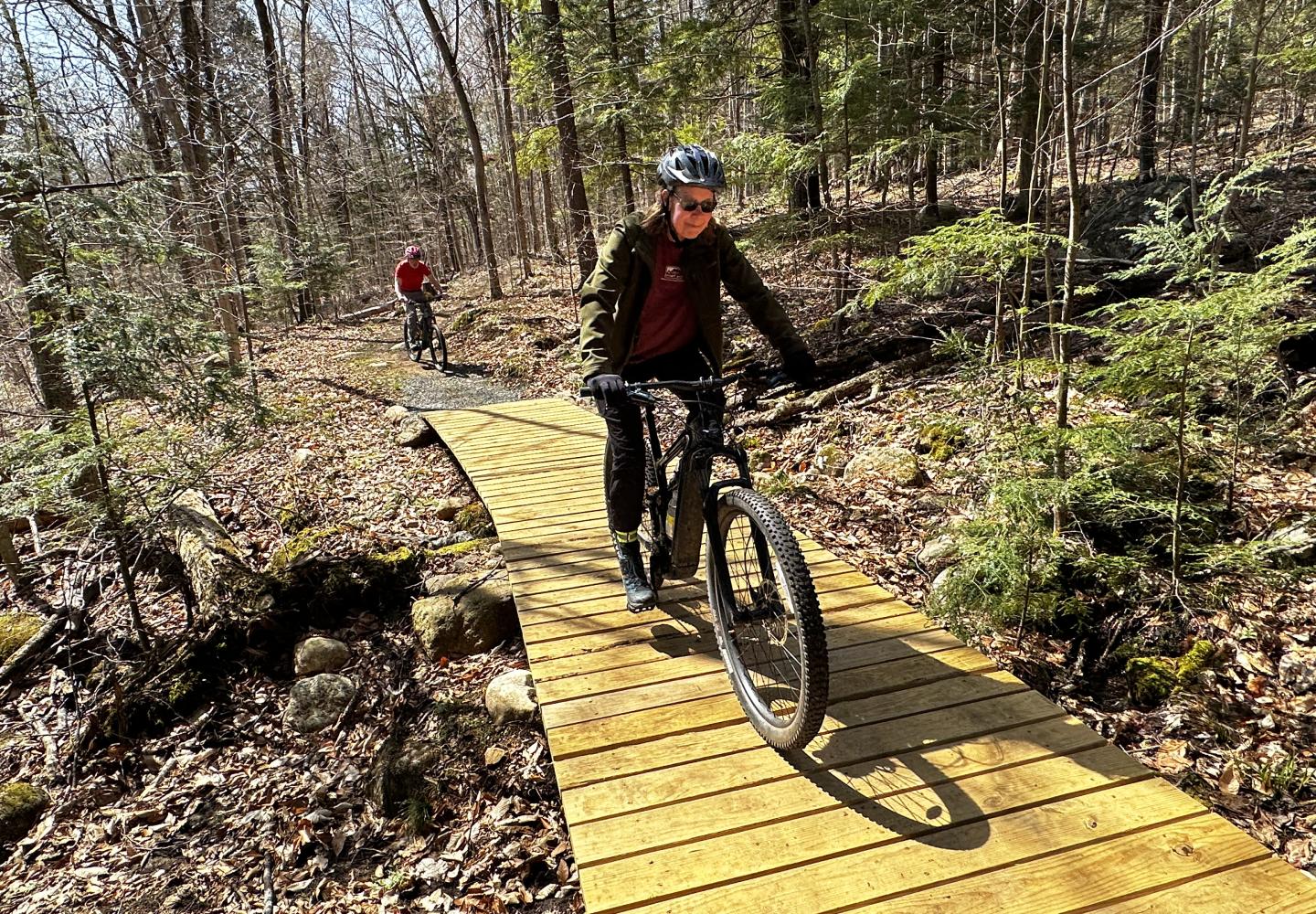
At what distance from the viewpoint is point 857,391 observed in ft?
25.9

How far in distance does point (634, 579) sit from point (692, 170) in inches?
83.4

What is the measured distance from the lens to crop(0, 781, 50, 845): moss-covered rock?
12.9 ft

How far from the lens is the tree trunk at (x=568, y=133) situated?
1261 centimetres

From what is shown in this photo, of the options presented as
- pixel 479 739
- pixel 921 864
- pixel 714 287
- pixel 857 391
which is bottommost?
pixel 479 739

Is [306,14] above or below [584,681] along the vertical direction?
above

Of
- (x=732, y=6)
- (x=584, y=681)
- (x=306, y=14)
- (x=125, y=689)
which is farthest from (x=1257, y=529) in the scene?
(x=306, y=14)

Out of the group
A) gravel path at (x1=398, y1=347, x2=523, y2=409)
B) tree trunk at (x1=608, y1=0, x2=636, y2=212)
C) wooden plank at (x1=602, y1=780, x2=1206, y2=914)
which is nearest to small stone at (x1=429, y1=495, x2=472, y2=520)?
gravel path at (x1=398, y1=347, x2=523, y2=409)

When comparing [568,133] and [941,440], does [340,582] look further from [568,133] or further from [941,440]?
[568,133]

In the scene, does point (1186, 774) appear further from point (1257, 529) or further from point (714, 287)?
point (714, 287)

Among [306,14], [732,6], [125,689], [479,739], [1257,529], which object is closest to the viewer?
[479,739]

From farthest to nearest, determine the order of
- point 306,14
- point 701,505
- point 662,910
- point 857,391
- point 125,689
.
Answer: point 306,14, point 857,391, point 125,689, point 701,505, point 662,910

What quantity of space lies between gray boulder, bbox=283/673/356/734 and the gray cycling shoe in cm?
211

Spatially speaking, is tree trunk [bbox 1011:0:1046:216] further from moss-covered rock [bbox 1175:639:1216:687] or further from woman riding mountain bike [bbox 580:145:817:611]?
moss-covered rock [bbox 1175:639:1216:687]

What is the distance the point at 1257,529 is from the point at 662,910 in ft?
13.3
